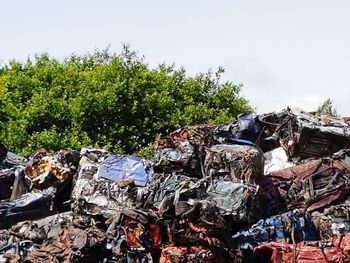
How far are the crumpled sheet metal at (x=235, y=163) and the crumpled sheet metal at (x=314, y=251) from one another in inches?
70.5

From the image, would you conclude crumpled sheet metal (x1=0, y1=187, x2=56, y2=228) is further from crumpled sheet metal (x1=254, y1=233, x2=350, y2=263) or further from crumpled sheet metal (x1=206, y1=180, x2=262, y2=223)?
crumpled sheet metal (x1=254, y1=233, x2=350, y2=263)

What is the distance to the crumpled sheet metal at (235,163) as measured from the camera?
11.8 metres

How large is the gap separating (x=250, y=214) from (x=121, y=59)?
568 inches

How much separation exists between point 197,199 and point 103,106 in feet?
39.4

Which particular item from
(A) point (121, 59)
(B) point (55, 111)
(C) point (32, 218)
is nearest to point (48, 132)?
(B) point (55, 111)

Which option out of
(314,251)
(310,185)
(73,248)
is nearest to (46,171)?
(73,248)

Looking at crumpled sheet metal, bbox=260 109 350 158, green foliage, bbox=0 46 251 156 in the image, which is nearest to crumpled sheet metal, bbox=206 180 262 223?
crumpled sheet metal, bbox=260 109 350 158

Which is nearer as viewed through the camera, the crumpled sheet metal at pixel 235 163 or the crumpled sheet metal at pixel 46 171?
the crumpled sheet metal at pixel 235 163

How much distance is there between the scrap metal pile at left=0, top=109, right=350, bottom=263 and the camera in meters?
10.1

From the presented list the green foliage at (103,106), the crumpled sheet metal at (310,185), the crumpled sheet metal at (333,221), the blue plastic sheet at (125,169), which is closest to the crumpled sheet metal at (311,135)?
the crumpled sheet metal at (310,185)

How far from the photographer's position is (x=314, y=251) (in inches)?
392

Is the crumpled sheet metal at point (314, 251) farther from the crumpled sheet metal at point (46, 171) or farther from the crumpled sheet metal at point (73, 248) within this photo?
the crumpled sheet metal at point (46, 171)

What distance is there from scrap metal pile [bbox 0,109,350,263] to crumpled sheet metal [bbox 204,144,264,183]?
17mm

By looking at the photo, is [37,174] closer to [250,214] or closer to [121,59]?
[250,214]
